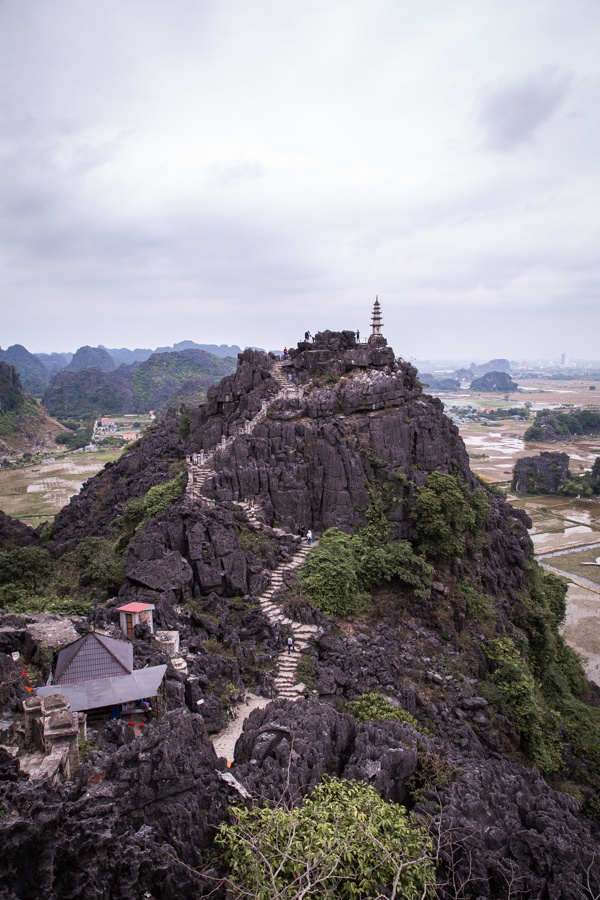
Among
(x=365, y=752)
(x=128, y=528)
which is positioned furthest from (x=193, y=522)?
(x=365, y=752)

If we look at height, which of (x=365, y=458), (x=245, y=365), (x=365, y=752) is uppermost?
(x=245, y=365)

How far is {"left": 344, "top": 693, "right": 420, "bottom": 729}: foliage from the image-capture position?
18.2m

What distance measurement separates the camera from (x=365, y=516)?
2998 cm

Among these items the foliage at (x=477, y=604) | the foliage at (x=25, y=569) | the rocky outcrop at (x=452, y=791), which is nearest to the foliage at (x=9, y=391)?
the foliage at (x=25, y=569)

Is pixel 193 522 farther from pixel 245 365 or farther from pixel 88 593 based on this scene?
pixel 245 365

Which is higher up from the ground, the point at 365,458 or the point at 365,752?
the point at 365,458

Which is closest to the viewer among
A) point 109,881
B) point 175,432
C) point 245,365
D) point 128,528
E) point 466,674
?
point 109,881

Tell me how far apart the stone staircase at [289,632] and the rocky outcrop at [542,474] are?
6441 centimetres

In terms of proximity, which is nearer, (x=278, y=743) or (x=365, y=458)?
(x=278, y=743)

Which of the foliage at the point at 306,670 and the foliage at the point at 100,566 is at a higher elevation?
the foliage at the point at 100,566

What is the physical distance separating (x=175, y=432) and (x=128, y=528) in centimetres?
A: 1575

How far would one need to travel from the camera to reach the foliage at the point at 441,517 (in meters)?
28.5

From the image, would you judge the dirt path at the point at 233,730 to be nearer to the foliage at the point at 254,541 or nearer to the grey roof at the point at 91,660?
the grey roof at the point at 91,660

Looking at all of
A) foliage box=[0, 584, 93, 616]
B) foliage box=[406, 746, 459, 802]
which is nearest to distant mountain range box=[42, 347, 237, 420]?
foliage box=[0, 584, 93, 616]
